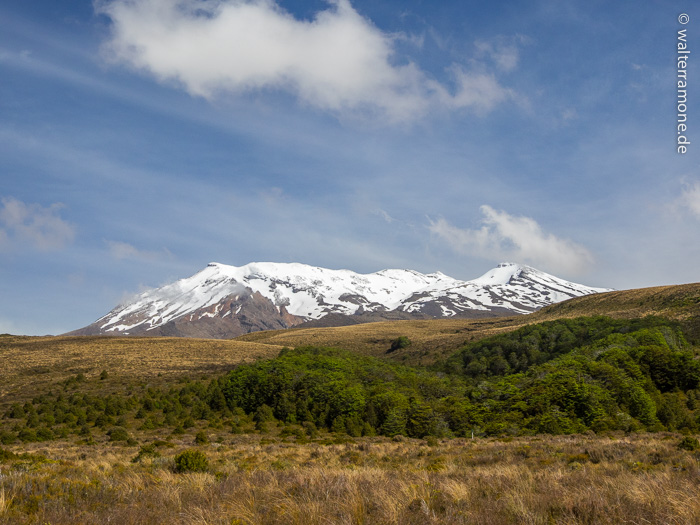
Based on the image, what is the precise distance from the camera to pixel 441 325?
19975 cm

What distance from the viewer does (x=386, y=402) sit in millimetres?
55938

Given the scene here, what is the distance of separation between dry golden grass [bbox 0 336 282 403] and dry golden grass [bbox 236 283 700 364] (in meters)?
38.2

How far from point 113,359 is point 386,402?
217ft

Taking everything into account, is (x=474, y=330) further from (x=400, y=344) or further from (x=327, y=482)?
(x=327, y=482)

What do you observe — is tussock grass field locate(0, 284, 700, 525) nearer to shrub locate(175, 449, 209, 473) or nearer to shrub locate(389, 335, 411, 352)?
shrub locate(175, 449, 209, 473)

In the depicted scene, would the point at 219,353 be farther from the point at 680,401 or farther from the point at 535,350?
the point at 680,401

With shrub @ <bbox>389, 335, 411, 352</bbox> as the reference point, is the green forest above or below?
below

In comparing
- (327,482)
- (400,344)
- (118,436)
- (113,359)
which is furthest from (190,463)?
(400,344)

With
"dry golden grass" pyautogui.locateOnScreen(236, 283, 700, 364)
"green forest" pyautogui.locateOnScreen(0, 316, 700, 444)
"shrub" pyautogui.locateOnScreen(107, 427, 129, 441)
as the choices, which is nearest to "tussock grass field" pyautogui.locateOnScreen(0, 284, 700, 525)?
"shrub" pyautogui.locateOnScreen(107, 427, 129, 441)

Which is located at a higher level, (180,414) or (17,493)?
(17,493)

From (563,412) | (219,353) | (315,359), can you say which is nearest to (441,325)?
(219,353)

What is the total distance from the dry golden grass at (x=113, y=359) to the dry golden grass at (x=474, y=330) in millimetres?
38164

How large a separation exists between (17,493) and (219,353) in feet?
345

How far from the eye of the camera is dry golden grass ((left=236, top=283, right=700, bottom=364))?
389 ft
